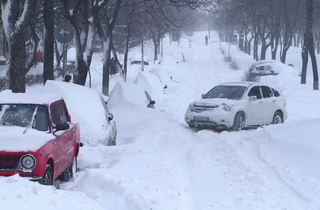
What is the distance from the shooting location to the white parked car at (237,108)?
12.5 metres

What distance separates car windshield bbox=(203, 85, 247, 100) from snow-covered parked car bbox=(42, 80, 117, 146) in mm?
4636

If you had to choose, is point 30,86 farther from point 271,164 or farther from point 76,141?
point 271,164

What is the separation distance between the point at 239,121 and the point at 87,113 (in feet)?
17.5

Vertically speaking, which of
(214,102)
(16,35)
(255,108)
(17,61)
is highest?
(16,35)

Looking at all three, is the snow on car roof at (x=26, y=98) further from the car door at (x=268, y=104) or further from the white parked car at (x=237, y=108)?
the car door at (x=268, y=104)

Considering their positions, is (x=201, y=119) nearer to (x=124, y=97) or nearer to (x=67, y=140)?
(x=124, y=97)

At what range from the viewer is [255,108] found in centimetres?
1345

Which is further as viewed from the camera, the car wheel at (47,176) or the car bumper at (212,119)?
Result: the car bumper at (212,119)

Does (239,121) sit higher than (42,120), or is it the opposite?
(42,120)

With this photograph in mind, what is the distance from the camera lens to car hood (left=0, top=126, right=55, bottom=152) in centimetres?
566

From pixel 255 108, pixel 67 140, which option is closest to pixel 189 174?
pixel 67 140

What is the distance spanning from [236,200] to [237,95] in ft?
24.7

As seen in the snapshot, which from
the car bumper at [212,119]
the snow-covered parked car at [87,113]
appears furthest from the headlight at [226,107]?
the snow-covered parked car at [87,113]

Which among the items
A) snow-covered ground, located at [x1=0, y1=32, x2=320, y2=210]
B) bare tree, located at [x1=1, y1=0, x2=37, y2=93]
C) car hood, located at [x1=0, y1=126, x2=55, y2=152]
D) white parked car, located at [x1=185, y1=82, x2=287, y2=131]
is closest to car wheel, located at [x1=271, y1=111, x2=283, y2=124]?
white parked car, located at [x1=185, y1=82, x2=287, y2=131]
